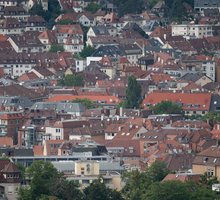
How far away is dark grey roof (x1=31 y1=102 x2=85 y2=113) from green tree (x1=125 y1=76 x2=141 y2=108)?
288cm

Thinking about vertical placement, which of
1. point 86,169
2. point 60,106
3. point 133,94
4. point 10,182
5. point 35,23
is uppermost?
point 10,182

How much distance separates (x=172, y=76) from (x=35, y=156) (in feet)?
92.4

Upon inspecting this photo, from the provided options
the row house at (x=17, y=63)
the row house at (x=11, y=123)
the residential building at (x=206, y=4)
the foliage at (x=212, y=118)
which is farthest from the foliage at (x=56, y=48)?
the row house at (x=11, y=123)

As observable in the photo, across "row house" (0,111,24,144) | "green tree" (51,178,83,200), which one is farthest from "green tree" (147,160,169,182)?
"row house" (0,111,24,144)

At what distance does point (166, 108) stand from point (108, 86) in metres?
8.64

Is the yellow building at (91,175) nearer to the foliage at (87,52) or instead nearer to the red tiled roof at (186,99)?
the red tiled roof at (186,99)

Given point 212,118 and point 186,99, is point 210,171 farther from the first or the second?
point 186,99

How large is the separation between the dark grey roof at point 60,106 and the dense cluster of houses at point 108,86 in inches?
2.8

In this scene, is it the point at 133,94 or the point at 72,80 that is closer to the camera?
the point at 133,94

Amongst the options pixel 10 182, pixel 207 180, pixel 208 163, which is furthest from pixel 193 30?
pixel 10 182

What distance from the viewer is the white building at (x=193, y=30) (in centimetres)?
11931

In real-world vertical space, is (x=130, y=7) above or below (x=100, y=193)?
below

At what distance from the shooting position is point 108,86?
99312mm

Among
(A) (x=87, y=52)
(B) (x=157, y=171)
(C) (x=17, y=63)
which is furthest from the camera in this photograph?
(A) (x=87, y=52)
